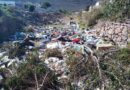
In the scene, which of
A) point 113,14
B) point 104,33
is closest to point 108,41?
point 104,33

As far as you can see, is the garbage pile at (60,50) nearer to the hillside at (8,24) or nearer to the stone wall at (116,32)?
the stone wall at (116,32)

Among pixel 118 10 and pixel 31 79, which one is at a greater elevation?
pixel 118 10

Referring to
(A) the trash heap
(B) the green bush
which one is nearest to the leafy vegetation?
(A) the trash heap

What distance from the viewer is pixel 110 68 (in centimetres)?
626

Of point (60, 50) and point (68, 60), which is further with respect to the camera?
point (60, 50)

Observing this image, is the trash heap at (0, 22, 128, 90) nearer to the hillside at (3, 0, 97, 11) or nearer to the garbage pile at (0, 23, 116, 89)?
the garbage pile at (0, 23, 116, 89)

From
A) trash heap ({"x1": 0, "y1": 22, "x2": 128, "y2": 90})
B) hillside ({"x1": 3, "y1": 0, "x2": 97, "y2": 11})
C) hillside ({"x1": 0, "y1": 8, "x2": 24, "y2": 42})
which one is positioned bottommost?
hillside ({"x1": 3, "y1": 0, "x2": 97, "y2": 11})

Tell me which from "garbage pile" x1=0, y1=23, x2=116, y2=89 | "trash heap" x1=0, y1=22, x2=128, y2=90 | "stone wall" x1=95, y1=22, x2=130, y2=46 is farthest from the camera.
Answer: "stone wall" x1=95, y1=22, x2=130, y2=46

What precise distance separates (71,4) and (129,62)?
15389mm

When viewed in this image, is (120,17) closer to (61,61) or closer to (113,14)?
(113,14)

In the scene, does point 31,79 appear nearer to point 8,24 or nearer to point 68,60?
point 68,60

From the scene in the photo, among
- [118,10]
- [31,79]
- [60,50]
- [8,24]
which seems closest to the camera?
[31,79]

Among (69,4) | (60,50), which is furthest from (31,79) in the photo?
(69,4)

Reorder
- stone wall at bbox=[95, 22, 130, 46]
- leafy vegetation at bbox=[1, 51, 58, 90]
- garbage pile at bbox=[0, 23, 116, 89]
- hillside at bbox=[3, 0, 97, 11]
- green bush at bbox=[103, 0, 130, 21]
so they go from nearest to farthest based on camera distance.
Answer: leafy vegetation at bbox=[1, 51, 58, 90]
garbage pile at bbox=[0, 23, 116, 89]
stone wall at bbox=[95, 22, 130, 46]
green bush at bbox=[103, 0, 130, 21]
hillside at bbox=[3, 0, 97, 11]
